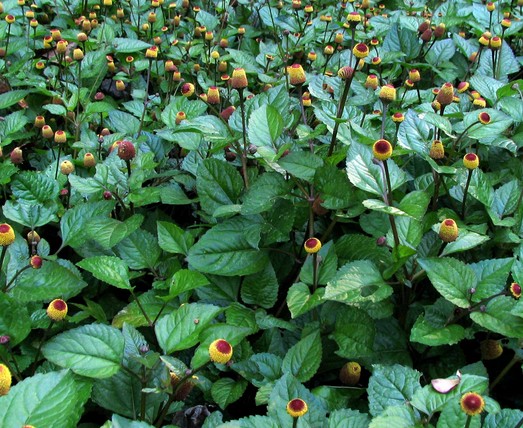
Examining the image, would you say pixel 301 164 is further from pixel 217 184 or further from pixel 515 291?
pixel 515 291

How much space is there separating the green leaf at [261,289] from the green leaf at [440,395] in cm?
50

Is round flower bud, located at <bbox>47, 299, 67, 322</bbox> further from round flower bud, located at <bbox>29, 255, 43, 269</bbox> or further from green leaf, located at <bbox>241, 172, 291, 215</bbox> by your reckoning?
green leaf, located at <bbox>241, 172, 291, 215</bbox>

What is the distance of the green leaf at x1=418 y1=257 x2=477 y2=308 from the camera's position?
1.29 metres

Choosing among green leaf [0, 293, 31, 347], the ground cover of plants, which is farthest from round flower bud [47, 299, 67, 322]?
green leaf [0, 293, 31, 347]

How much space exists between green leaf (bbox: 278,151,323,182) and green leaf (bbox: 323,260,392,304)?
0.28 metres

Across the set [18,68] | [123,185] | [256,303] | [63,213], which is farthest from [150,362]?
[18,68]

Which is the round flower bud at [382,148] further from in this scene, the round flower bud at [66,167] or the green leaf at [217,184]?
the round flower bud at [66,167]

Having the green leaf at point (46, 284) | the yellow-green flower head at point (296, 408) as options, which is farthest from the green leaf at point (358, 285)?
the green leaf at point (46, 284)

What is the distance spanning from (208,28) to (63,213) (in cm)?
157

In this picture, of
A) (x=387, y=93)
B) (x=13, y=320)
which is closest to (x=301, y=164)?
(x=387, y=93)

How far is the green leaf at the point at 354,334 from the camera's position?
1.35 metres

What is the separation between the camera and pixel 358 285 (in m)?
1.33

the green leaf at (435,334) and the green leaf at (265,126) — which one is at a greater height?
the green leaf at (265,126)

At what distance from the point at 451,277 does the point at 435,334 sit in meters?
0.13
